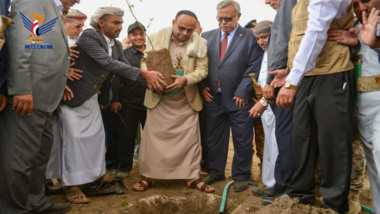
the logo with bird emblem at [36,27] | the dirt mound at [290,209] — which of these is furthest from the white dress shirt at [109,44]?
the dirt mound at [290,209]

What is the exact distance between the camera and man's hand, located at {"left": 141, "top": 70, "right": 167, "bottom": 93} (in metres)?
3.57

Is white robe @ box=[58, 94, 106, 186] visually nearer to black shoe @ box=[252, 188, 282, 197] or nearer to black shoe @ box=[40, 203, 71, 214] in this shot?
black shoe @ box=[40, 203, 71, 214]

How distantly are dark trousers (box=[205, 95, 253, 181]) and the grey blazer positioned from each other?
1791mm

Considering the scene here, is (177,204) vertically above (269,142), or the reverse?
(269,142)

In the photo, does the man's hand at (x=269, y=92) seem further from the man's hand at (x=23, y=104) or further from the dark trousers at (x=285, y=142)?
the man's hand at (x=23, y=104)

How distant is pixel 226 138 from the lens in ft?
13.2

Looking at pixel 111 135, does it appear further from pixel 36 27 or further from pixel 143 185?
pixel 36 27

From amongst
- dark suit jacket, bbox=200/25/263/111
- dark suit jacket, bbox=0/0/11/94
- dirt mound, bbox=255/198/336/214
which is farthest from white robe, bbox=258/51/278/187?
dark suit jacket, bbox=0/0/11/94

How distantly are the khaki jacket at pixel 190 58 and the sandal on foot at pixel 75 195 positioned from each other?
119 centimetres

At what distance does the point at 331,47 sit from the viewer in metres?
2.46

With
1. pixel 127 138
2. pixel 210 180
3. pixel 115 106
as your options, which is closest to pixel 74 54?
pixel 115 106

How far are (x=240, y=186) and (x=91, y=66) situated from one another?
6.80 feet

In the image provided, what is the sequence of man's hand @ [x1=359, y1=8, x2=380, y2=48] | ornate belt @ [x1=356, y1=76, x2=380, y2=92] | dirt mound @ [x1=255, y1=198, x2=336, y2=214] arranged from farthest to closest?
1. ornate belt @ [x1=356, y1=76, x2=380, y2=92]
2. man's hand @ [x1=359, y1=8, x2=380, y2=48]
3. dirt mound @ [x1=255, y1=198, x2=336, y2=214]

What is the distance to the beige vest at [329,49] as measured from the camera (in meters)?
2.41
